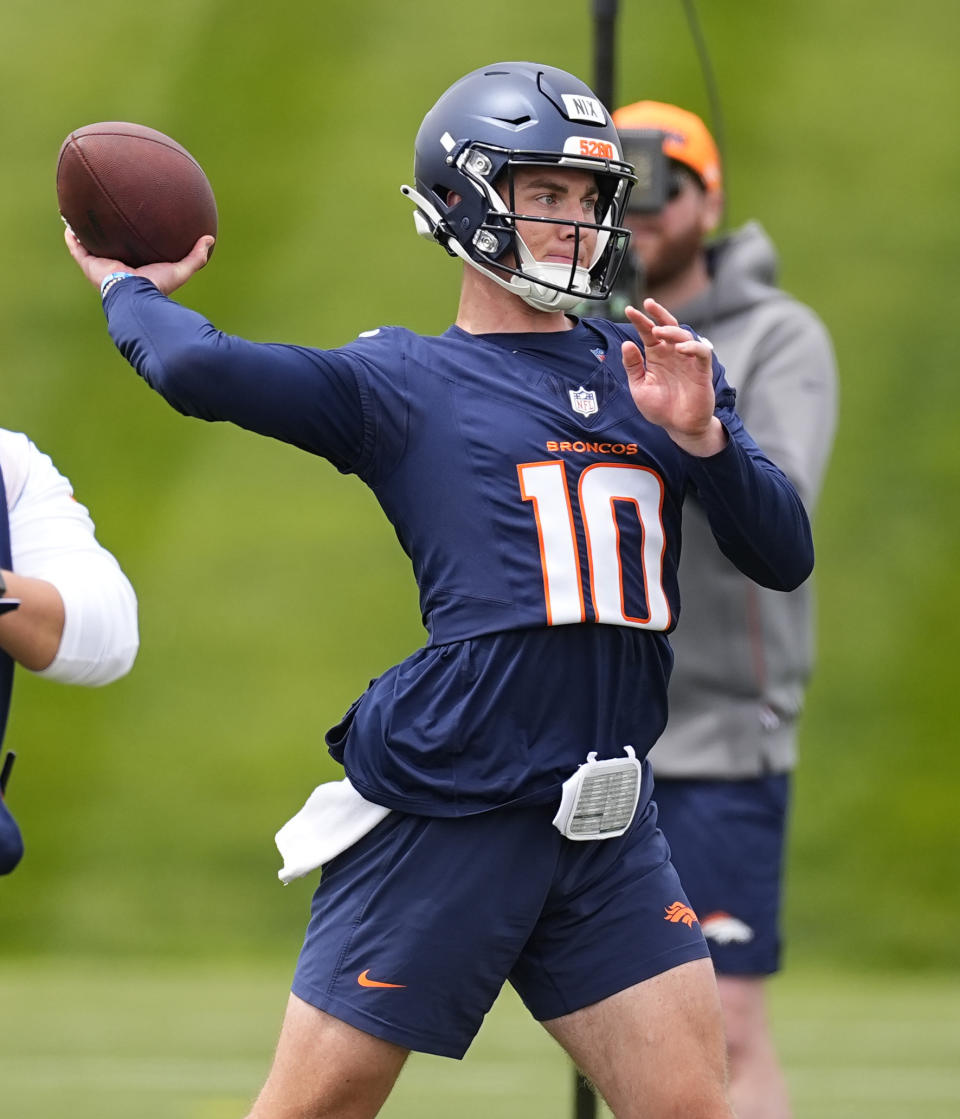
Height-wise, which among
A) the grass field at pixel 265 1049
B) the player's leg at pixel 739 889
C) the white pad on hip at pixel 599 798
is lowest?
the grass field at pixel 265 1049

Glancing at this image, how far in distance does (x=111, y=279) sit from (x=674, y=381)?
848 mm

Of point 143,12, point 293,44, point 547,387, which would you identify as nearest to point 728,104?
point 293,44

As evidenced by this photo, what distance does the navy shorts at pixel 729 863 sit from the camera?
4227 millimetres

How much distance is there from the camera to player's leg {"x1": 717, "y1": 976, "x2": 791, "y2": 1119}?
169 inches

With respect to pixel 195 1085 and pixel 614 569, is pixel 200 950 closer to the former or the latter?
pixel 195 1085

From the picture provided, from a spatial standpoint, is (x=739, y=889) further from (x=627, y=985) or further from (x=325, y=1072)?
(x=325, y=1072)

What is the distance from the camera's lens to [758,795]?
4.31 metres

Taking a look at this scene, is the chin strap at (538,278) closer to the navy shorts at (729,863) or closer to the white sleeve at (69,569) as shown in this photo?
the white sleeve at (69,569)

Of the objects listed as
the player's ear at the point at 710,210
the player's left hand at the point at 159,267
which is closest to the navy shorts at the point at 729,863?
the player's ear at the point at 710,210

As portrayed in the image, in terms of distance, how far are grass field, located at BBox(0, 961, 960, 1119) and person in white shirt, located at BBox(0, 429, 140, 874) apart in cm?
303

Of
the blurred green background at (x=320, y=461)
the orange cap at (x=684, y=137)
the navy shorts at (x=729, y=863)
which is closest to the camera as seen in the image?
the navy shorts at (x=729, y=863)

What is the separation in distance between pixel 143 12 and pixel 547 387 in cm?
597

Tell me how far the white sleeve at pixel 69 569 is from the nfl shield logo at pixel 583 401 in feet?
2.78

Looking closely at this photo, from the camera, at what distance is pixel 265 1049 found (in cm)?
585
